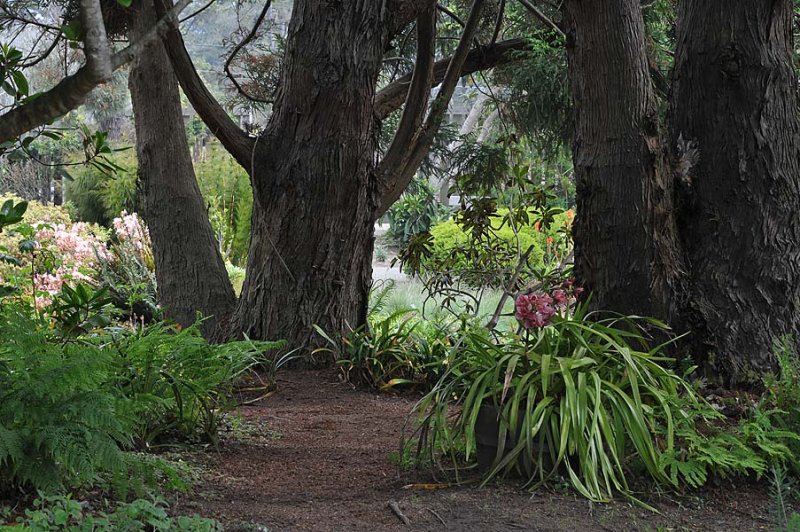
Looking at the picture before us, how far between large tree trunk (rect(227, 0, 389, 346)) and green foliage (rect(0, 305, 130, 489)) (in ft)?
→ 9.58

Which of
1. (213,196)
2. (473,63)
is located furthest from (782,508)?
(213,196)

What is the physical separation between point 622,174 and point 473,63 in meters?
3.98

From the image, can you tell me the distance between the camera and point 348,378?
17.6 ft

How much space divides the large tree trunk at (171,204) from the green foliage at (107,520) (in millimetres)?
4282

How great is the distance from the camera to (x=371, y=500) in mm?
3053

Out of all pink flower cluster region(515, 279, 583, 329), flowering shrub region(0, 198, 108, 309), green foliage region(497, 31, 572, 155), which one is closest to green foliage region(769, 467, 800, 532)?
pink flower cluster region(515, 279, 583, 329)

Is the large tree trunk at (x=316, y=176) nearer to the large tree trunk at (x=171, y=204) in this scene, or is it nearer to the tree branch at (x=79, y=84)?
the large tree trunk at (x=171, y=204)

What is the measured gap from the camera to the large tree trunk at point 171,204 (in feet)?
22.1

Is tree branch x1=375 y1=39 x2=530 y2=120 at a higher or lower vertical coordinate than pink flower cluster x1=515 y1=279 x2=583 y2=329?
higher

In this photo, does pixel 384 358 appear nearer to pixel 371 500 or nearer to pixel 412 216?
pixel 371 500

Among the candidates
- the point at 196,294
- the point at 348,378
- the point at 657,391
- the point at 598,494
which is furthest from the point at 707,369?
the point at 196,294

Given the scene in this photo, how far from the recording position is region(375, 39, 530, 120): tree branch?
744cm

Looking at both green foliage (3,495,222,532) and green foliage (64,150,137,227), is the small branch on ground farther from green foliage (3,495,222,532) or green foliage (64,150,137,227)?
green foliage (64,150,137,227)

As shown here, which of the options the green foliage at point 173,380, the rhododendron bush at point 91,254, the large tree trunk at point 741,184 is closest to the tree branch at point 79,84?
the green foliage at point 173,380
